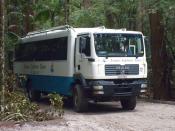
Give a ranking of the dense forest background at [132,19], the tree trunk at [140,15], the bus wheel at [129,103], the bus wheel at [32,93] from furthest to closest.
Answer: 1. the bus wheel at [32,93]
2. the tree trunk at [140,15]
3. the dense forest background at [132,19]
4. the bus wheel at [129,103]

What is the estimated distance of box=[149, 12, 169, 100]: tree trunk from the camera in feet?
73.9

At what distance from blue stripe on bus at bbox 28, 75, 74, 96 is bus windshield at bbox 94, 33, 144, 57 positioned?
1.92 meters

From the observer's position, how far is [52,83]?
20.3m

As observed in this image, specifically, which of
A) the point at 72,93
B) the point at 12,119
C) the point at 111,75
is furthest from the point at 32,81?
the point at 12,119

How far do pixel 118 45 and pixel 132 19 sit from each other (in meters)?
9.12

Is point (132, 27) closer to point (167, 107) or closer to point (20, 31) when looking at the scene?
point (20, 31)

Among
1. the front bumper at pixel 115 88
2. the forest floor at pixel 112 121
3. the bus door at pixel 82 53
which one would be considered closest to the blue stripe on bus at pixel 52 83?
the bus door at pixel 82 53

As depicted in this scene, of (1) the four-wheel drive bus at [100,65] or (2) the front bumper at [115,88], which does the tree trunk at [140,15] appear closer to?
(1) the four-wheel drive bus at [100,65]

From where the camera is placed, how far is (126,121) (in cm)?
1506

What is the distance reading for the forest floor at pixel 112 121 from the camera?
44.6 feet

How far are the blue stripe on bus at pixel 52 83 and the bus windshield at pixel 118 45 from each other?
1921mm

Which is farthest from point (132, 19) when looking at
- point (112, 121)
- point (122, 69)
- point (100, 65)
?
point (112, 121)

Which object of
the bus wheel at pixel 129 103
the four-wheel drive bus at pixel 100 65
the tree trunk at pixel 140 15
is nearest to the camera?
the four-wheel drive bus at pixel 100 65

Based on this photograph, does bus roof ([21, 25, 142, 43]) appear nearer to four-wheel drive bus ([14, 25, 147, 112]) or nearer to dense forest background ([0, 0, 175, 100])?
four-wheel drive bus ([14, 25, 147, 112])
